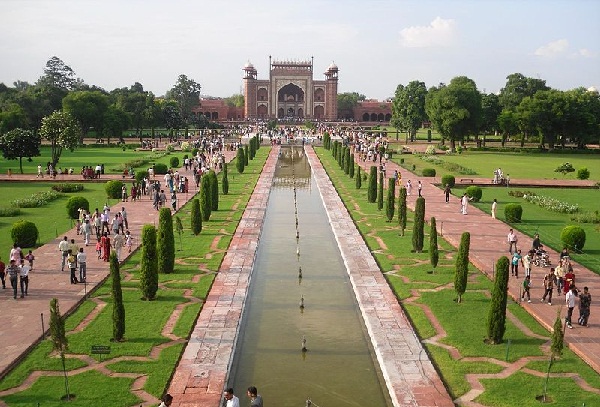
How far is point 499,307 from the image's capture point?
9555 millimetres

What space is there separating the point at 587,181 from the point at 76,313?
87.8 feet

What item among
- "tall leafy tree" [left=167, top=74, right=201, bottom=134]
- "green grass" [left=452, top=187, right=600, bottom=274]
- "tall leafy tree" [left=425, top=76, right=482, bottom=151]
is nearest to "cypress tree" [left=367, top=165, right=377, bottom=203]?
"green grass" [left=452, top=187, right=600, bottom=274]

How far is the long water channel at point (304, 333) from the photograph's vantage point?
8.20 metres

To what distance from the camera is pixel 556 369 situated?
8.70 meters

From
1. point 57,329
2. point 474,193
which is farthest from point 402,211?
point 57,329

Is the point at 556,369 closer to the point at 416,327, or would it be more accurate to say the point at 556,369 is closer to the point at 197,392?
the point at 416,327

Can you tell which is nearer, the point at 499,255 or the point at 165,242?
the point at 165,242

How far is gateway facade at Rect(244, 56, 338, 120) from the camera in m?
87.8

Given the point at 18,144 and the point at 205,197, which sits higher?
the point at 18,144

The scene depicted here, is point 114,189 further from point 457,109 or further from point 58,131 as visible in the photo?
point 457,109

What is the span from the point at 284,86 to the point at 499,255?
77.8 m

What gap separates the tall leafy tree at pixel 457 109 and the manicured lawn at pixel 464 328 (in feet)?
96.4

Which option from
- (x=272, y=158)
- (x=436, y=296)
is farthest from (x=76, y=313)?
(x=272, y=158)

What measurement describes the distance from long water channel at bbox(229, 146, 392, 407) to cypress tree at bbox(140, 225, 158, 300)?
6.08 feet
